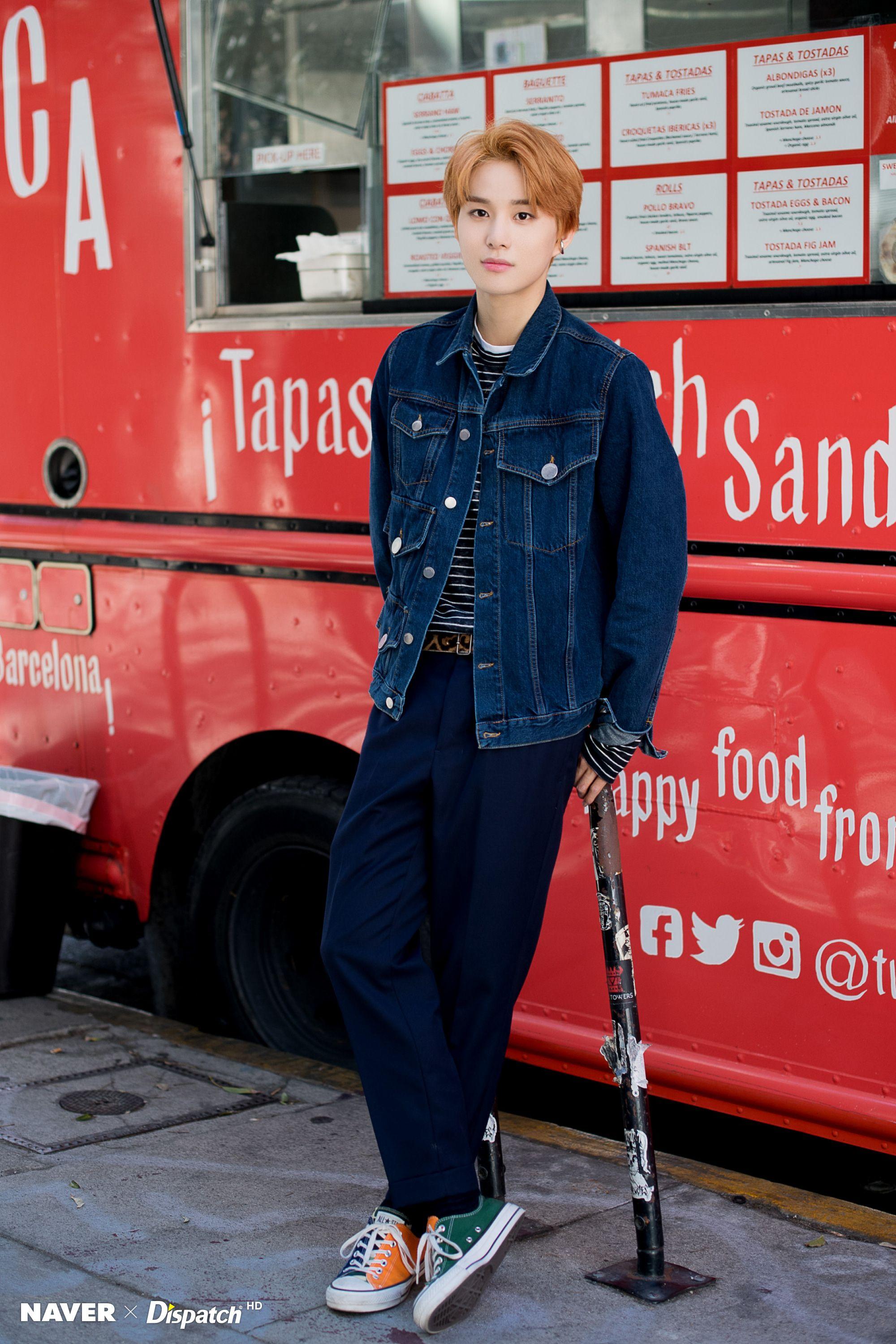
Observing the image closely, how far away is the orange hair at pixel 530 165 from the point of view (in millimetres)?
2719

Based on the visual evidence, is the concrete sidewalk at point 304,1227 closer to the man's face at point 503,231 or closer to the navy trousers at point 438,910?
the navy trousers at point 438,910

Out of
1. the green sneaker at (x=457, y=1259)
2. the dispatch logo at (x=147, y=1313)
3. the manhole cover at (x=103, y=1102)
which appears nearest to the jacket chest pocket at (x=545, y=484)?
the green sneaker at (x=457, y=1259)

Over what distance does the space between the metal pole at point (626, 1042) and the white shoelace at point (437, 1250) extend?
0.34 m

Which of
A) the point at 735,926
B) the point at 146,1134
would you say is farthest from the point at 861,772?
the point at 146,1134

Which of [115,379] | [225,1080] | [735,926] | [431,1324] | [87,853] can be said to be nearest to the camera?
[431,1324]

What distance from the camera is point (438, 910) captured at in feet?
9.47

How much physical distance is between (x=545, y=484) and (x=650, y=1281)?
1369mm

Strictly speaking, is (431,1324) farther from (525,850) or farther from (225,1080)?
(225,1080)

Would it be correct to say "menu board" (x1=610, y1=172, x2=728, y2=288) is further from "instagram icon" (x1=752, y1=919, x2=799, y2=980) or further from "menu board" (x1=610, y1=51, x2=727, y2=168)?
"instagram icon" (x1=752, y1=919, x2=799, y2=980)

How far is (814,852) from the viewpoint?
3.25 metres

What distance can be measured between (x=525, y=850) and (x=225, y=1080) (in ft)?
5.15

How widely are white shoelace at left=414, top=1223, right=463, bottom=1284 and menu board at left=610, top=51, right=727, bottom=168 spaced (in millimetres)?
2019

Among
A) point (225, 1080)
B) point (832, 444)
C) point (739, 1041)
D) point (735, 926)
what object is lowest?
point (225, 1080)

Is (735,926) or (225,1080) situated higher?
(735,926)
